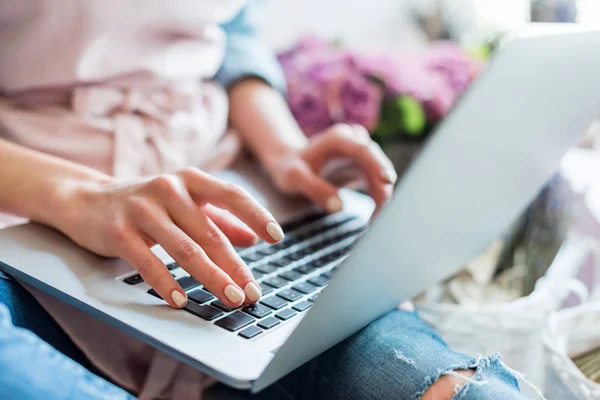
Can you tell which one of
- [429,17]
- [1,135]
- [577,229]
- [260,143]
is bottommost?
[1,135]

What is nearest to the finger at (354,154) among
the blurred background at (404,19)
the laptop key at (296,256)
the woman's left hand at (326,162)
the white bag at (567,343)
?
the woman's left hand at (326,162)

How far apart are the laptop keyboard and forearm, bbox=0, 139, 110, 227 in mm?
109

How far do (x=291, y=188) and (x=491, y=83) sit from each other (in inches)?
14.5

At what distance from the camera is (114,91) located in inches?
27.2

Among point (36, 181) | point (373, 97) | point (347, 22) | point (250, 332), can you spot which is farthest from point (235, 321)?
point (347, 22)

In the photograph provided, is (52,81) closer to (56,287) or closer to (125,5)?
(125,5)

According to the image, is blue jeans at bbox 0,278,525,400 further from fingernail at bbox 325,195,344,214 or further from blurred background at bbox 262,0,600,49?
blurred background at bbox 262,0,600,49

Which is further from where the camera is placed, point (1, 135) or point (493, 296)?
point (493, 296)

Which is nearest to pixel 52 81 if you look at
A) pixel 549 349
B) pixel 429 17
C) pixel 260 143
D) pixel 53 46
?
pixel 53 46

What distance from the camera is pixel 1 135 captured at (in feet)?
2.25

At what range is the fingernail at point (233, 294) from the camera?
45 centimetres

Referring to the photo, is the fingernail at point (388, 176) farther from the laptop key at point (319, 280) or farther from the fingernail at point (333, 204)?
the laptop key at point (319, 280)

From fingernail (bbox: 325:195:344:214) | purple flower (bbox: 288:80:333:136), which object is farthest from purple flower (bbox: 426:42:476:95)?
fingernail (bbox: 325:195:344:214)

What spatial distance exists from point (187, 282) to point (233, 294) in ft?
0.24
